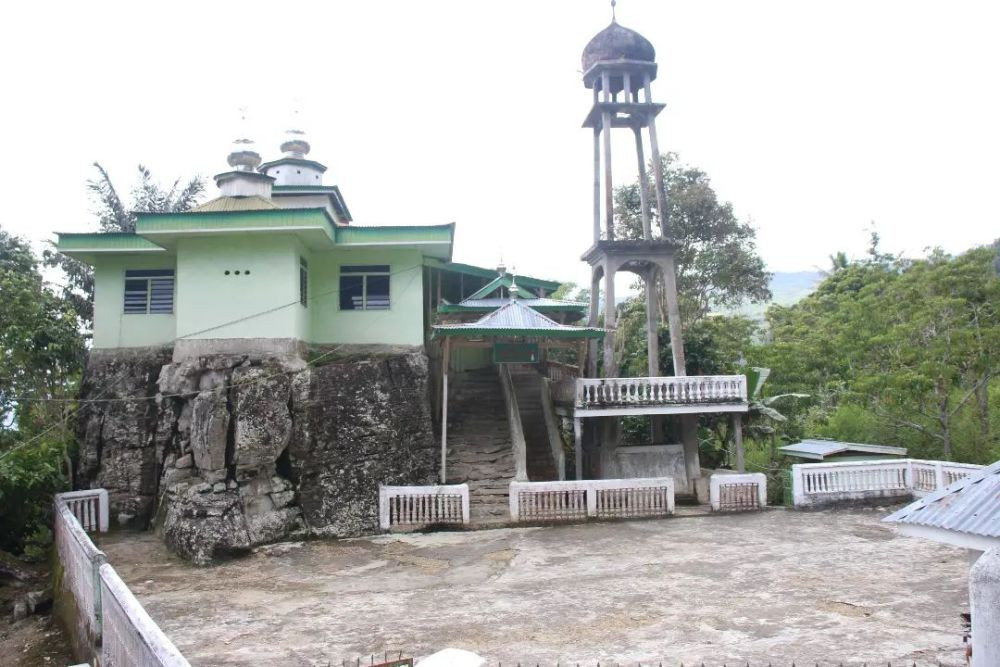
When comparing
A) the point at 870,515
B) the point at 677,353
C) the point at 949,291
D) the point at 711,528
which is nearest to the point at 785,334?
the point at 949,291

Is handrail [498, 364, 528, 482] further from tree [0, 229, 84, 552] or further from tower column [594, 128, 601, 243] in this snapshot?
tree [0, 229, 84, 552]

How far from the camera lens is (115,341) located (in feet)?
51.5

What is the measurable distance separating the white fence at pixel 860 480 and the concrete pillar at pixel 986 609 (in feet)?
34.7

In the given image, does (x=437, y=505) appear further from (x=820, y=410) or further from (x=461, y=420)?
(x=820, y=410)

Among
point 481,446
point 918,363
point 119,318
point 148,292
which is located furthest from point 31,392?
point 918,363

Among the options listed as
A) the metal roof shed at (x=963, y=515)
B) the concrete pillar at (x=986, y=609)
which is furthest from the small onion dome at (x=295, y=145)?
the concrete pillar at (x=986, y=609)

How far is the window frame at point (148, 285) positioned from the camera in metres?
15.8

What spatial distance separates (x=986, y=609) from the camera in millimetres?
3793

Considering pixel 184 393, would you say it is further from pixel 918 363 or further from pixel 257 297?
pixel 918 363

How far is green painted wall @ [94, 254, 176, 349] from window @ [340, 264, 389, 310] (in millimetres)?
3775

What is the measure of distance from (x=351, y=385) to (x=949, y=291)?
14.2 meters

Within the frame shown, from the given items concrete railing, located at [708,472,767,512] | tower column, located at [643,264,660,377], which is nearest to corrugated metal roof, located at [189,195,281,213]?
tower column, located at [643,264,660,377]

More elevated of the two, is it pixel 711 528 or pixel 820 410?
pixel 820 410

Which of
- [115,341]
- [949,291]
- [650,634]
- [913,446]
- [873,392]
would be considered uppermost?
[949,291]
